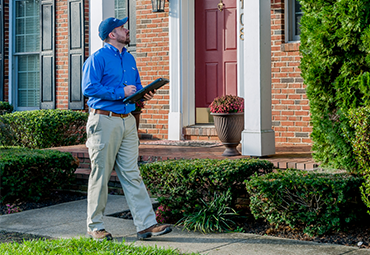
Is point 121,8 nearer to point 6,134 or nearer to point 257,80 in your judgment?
point 6,134

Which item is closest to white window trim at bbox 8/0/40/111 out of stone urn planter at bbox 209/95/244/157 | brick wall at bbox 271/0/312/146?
brick wall at bbox 271/0/312/146

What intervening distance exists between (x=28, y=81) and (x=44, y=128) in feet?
8.58

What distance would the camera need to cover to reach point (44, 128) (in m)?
9.55

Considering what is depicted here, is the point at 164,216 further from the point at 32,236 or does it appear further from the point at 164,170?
the point at 32,236

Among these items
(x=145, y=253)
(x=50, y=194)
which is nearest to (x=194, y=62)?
(x=50, y=194)

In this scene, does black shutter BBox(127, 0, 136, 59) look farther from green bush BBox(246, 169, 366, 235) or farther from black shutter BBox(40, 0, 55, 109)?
green bush BBox(246, 169, 366, 235)

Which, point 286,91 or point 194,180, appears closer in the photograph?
point 194,180

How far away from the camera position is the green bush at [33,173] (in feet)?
20.0

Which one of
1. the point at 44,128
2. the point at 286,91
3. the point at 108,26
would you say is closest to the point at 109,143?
the point at 108,26

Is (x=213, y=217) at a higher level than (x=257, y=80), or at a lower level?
lower

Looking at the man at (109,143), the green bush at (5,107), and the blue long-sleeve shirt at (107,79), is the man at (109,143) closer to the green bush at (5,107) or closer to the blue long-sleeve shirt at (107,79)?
the blue long-sleeve shirt at (107,79)

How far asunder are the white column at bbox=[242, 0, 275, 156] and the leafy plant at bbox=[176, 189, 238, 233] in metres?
1.66

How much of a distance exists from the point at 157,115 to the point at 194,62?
4.05 ft

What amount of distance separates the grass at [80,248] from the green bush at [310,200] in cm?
105
